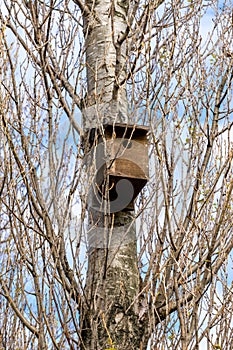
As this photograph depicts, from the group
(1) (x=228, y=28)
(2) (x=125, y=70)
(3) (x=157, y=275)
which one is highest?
(1) (x=228, y=28)

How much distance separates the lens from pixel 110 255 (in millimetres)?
2850

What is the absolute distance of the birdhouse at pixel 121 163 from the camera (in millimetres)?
2902

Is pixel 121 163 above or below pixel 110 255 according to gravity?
above

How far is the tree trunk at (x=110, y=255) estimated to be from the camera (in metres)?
2.74

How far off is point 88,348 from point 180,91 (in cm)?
180

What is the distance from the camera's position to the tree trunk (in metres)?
2.74

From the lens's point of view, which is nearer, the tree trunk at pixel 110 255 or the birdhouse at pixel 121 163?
the tree trunk at pixel 110 255

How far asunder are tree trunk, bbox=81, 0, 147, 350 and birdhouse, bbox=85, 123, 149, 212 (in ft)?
0.25

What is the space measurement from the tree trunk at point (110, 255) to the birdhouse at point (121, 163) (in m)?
0.08

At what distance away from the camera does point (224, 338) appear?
11.2 ft

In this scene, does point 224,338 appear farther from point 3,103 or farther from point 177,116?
point 3,103

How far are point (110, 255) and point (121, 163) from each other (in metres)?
0.45

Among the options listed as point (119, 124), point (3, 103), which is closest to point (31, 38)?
point (3, 103)

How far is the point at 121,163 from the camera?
2.93m
